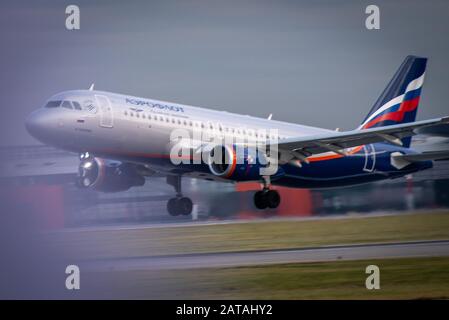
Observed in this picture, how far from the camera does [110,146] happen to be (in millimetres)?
32031

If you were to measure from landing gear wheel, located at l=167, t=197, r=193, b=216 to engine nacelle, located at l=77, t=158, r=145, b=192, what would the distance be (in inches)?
57.2

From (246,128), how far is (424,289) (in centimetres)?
1171

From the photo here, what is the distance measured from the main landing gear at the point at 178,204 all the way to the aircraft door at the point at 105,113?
511 centimetres

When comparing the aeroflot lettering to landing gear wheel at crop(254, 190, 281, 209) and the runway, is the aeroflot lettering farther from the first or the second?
the runway

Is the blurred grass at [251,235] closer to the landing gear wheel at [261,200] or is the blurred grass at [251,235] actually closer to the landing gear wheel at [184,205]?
the landing gear wheel at [184,205]

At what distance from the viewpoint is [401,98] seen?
1551 inches

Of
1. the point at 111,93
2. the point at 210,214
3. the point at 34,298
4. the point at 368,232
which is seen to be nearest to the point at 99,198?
the point at 210,214

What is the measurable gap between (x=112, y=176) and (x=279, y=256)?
28.4ft

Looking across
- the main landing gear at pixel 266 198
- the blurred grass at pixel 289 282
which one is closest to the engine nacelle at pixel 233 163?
the main landing gear at pixel 266 198

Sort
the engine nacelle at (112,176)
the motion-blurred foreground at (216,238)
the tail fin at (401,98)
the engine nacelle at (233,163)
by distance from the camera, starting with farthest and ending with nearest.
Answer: the tail fin at (401,98), the engine nacelle at (112,176), the engine nacelle at (233,163), the motion-blurred foreground at (216,238)

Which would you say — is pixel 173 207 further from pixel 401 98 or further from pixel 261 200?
pixel 401 98

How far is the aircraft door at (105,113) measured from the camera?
31641mm
